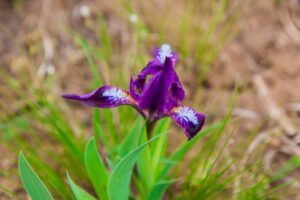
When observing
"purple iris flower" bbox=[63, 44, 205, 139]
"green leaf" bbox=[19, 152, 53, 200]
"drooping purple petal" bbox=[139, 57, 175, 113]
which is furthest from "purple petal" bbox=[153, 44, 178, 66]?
"green leaf" bbox=[19, 152, 53, 200]

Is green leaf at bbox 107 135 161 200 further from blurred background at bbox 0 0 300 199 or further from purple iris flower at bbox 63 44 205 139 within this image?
blurred background at bbox 0 0 300 199

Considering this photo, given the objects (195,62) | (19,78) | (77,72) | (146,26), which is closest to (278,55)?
(195,62)

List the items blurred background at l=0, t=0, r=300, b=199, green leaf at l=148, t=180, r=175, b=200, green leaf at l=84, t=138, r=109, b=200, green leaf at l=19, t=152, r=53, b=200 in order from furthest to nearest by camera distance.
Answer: blurred background at l=0, t=0, r=300, b=199, green leaf at l=148, t=180, r=175, b=200, green leaf at l=84, t=138, r=109, b=200, green leaf at l=19, t=152, r=53, b=200

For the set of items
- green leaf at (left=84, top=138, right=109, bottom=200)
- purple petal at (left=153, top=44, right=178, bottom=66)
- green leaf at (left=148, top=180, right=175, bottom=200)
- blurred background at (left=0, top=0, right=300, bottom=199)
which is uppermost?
blurred background at (left=0, top=0, right=300, bottom=199)

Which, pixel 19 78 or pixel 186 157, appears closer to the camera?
pixel 186 157

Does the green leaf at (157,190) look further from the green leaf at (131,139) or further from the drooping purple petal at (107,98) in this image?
the drooping purple petal at (107,98)

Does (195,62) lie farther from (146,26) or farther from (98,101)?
(98,101)

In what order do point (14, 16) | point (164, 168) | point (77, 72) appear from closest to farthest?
point (164, 168)
point (77, 72)
point (14, 16)
